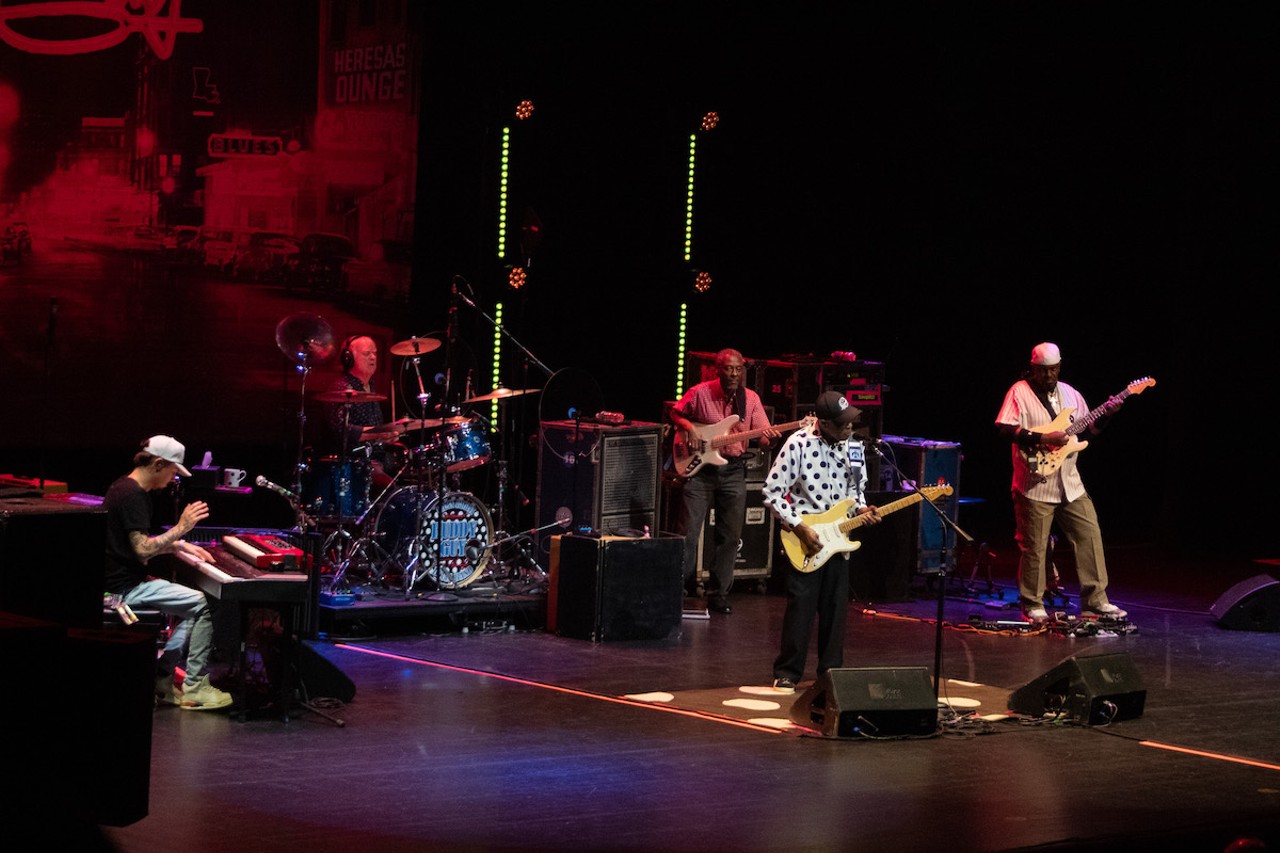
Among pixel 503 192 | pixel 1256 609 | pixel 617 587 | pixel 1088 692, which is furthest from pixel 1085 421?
pixel 503 192

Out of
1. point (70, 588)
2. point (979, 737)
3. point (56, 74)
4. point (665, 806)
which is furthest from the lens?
point (56, 74)

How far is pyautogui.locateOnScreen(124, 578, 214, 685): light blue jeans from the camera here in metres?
9.33

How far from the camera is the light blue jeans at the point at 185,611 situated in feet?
30.6

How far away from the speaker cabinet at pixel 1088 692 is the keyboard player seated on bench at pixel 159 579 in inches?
177

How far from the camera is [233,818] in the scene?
7.40 meters

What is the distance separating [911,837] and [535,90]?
8.65 metres

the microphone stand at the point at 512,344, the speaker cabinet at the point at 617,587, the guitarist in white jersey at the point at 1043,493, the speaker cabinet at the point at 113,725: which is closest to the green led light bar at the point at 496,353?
the microphone stand at the point at 512,344

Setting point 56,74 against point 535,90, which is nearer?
point 56,74

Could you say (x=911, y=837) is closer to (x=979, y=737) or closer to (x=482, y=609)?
(x=979, y=737)

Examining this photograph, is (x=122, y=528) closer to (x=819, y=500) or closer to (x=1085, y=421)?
(x=819, y=500)

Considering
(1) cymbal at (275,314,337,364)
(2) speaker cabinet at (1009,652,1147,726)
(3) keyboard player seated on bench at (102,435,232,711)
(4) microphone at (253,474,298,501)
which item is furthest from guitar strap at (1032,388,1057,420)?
(3) keyboard player seated on bench at (102,435,232,711)

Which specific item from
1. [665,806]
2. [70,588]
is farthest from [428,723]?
[70,588]

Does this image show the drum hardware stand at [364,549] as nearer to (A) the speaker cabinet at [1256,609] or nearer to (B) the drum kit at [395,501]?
(B) the drum kit at [395,501]

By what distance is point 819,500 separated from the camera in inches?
408
